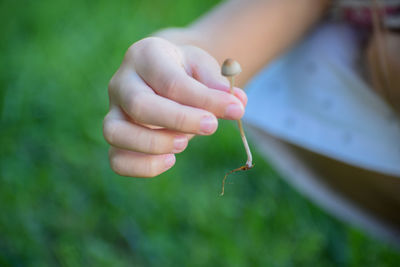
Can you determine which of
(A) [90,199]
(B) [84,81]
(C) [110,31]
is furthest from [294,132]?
(C) [110,31]

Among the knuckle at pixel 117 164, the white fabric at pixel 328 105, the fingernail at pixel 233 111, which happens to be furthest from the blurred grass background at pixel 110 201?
the fingernail at pixel 233 111

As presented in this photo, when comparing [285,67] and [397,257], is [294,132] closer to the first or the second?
[285,67]

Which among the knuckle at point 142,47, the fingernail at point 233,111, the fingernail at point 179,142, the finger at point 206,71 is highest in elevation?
the knuckle at point 142,47

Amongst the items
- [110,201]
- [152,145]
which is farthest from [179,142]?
[110,201]

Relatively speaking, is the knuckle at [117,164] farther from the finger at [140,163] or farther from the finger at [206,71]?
the finger at [206,71]

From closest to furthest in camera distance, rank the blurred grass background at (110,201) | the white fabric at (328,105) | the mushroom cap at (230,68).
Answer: the mushroom cap at (230,68)
the white fabric at (328,105)
the blurred grass background at (110,201)

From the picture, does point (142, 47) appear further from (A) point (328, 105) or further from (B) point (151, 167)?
(A) point (328, 105)

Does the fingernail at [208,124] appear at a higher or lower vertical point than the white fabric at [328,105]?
higher
